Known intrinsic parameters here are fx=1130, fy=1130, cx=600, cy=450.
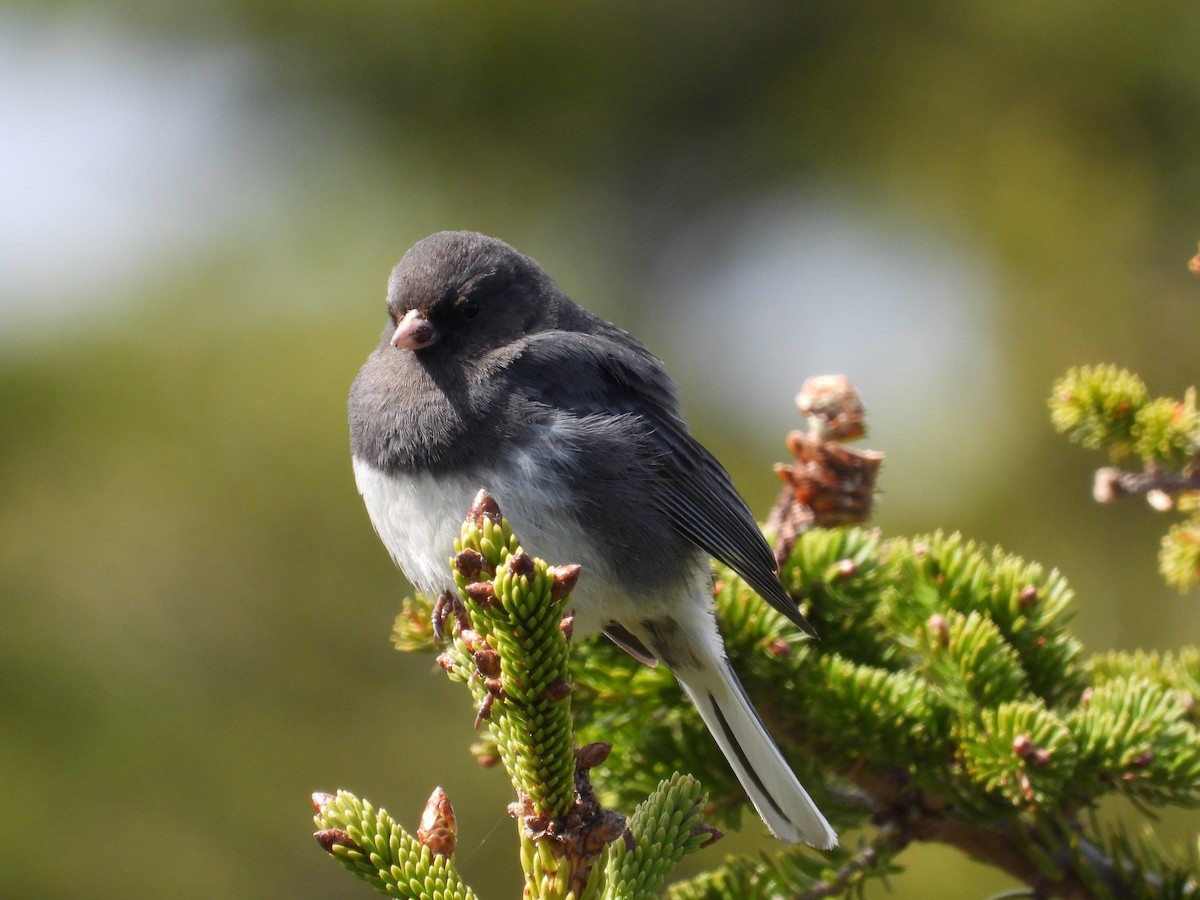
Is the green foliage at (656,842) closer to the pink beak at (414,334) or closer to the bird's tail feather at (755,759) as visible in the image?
the bird's tail feather at (755,759)

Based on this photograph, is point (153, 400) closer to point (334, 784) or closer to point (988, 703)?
point (334, 784)

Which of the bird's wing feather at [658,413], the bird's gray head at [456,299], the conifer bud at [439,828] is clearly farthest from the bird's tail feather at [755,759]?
the bird's gray head at [456,299]

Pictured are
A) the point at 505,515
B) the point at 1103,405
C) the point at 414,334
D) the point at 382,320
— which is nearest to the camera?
the point at 1103,405

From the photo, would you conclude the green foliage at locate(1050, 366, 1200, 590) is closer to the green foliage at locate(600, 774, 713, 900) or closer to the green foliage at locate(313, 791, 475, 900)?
the green foliage at locate(600, 774, 713, 900)

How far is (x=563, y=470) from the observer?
1.94m

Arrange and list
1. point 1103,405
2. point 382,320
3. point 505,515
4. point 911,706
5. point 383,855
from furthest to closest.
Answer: point 382,320 < point 505,515 < point 1103,405 < point 911,706 < point 383,855

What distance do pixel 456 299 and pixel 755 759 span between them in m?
1.03

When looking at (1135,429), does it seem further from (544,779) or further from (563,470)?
(544,779)

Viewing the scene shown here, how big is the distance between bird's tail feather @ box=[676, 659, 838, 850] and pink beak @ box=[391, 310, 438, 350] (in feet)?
2.57

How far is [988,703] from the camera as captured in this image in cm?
159

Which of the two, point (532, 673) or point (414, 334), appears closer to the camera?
point (532, 673)

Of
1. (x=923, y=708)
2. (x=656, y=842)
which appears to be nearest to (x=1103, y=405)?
(x=923, y=708)

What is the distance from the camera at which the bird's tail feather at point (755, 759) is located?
1.63 metres

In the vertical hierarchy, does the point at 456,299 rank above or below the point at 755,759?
above
